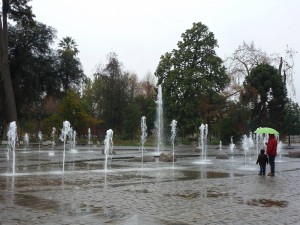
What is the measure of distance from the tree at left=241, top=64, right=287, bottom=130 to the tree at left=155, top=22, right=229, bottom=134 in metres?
5.05

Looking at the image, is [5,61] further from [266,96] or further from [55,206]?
[55,206]

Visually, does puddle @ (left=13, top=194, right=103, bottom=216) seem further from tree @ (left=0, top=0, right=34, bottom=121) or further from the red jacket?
tree @ (left=0, top=0, right=34, bottom=121)

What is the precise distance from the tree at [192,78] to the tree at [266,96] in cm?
505

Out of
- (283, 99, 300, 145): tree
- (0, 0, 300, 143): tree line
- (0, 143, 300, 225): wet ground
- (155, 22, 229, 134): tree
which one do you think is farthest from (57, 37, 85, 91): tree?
(0, 143, 300, 225): wet ground

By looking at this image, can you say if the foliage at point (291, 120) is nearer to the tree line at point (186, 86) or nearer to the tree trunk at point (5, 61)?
the tree line at point (186, 86)

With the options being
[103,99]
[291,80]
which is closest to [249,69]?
[291,80]

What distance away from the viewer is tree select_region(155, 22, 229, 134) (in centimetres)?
5441

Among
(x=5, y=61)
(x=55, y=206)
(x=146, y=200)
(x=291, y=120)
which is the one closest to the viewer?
(x=55, y=206)

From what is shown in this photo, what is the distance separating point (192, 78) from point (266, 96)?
9.24 metres

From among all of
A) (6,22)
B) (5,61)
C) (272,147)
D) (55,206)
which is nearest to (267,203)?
(55,206)

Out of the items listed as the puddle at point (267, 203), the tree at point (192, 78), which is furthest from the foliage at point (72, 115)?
the puddle at point (267, 203)

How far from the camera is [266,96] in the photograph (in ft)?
172

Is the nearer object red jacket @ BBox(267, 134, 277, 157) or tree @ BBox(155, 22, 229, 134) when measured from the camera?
red jacket @ BBox(267, 134, 277, 157)

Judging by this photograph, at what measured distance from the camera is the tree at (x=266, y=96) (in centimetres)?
5116
